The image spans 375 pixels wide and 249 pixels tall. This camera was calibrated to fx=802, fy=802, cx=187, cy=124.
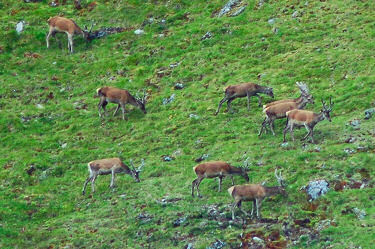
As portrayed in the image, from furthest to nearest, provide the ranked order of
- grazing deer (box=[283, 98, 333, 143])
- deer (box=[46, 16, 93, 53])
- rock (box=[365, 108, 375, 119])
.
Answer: deer (box=[46, 16, 93, 53]) < rock (box=[365, 108, 375, 119]) < grazing deer (box=[283, 98, 333, 143])

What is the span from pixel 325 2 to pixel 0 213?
2502 cm

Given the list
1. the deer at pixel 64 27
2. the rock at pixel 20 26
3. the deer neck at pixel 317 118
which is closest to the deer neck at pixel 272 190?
the deer neck at pixel 317 118

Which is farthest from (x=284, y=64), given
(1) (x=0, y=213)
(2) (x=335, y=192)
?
(1) (x=0, y=213)

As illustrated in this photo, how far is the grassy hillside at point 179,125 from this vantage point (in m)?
31.0

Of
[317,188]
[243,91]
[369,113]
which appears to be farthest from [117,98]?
[317,188]

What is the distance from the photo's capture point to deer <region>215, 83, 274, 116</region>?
133 ft

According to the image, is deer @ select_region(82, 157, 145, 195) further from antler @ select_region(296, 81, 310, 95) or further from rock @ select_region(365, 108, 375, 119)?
rock @ select_region(365, 108, 375, 119)

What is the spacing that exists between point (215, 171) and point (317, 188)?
174 inches

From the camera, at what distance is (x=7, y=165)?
38531 millimetres

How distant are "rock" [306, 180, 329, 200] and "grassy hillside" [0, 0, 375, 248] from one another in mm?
269

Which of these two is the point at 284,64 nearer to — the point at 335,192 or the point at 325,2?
the point at 325,2

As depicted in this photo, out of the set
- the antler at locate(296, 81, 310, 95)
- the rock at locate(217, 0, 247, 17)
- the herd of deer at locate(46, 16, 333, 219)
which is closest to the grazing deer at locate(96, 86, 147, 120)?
the herd of deer at locate(46, 16, 333, 219)

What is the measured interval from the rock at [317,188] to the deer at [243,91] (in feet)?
31.6

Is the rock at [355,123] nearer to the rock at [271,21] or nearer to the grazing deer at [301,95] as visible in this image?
the grazing deer at [301,95]
